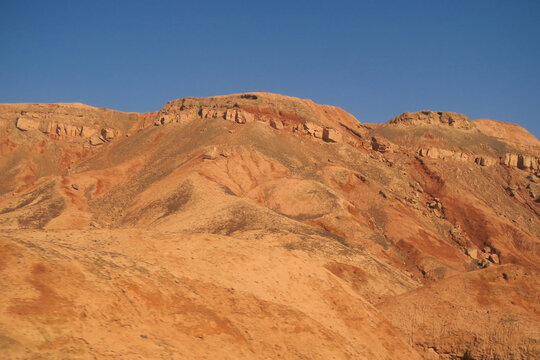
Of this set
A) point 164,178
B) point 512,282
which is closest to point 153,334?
point 512,282

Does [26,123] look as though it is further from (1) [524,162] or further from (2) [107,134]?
(1) [524,162]

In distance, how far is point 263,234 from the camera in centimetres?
3184

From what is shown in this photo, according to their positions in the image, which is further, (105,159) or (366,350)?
(105,159)

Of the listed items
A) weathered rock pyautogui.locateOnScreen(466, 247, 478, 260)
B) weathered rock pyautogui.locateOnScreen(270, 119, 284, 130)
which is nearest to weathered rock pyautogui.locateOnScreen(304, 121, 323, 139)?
weathered rock pyautogui.locateOnScreen(270, 119, 284, 130)

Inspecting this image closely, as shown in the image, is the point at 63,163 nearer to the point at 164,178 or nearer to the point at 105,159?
the point at 105,159

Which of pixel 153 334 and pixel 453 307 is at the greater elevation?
pixel 453 307

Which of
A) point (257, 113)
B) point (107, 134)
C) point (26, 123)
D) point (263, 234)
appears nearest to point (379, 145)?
point (257, 113)

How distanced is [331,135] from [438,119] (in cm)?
2352

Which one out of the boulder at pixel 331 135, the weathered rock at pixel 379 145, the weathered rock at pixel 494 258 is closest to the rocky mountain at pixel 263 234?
the weathered rock at pixel 379 145

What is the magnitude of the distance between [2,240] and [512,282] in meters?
19.2

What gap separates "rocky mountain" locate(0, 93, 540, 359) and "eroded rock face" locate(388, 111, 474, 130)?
1.06 feet

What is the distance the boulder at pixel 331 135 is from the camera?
64312 mm

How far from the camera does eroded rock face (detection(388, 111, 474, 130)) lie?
7538cm

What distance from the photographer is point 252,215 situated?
3525 centimetres
